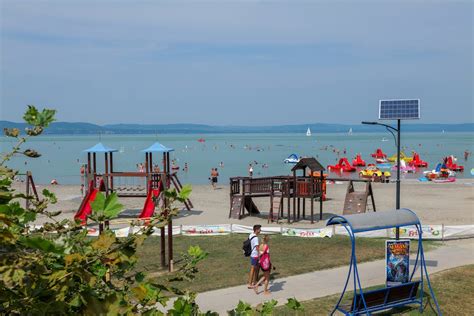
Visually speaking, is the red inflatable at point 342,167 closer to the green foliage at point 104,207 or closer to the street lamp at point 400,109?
the street lamp at point 400,109

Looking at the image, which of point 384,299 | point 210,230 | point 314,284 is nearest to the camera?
point 384,299

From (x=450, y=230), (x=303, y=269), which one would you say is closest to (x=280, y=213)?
(x=450, y=230)

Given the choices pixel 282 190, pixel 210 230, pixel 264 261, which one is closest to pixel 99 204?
pixel 264 261

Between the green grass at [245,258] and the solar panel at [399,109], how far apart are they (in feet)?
13.5

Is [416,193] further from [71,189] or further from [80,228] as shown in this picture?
[80,228]

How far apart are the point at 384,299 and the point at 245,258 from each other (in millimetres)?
6397

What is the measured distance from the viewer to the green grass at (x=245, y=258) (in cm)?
1459

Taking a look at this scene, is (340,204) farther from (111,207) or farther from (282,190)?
(111,207)

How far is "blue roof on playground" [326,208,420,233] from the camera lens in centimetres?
1079

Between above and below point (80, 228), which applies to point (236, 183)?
below

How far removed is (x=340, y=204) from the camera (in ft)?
105

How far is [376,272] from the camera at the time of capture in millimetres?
15094

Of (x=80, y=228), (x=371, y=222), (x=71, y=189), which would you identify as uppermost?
(x=80, y=228)

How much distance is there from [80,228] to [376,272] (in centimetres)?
1327
